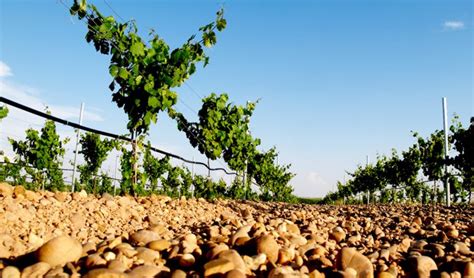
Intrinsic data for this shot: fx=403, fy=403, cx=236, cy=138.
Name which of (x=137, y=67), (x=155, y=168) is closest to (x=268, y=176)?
(x=155, y=168)

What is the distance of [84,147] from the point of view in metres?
25.4

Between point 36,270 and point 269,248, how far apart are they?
5.42ft

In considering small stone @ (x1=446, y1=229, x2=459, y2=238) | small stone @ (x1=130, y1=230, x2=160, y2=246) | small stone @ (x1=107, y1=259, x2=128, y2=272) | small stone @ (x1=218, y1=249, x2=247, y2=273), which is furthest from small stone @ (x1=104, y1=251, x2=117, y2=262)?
small stone @ (x1=446, y1=229, x2=459, y2=238)

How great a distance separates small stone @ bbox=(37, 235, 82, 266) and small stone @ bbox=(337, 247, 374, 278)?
6.55 feet

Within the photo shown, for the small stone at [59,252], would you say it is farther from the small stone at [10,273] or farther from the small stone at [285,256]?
the small stone at [285,256]

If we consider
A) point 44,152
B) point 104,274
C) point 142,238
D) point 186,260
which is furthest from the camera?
point 44,152

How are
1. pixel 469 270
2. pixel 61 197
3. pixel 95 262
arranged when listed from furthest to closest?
pixel 61 197
pixel 469 270
pixel 95 262

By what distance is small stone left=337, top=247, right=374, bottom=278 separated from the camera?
3.10 m

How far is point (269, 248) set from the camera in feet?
10.5

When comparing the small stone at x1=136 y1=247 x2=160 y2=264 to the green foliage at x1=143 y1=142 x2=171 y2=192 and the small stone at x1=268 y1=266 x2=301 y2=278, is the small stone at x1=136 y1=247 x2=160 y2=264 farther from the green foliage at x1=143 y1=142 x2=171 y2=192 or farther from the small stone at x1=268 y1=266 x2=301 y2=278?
the green foliage at x1=143 y1=142 x2=171 y2=192

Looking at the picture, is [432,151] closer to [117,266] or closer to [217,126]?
[217,126]

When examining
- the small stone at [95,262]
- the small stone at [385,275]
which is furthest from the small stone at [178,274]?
the small stone at [385,275]

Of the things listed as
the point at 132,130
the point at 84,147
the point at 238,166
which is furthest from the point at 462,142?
the point at 84,147

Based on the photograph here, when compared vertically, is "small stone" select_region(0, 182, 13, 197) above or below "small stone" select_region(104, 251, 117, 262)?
above
